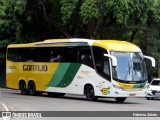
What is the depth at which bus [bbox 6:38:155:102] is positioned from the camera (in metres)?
26.4

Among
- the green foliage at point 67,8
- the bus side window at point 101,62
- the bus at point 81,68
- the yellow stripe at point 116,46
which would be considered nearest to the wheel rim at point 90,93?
the bus at point 81,68

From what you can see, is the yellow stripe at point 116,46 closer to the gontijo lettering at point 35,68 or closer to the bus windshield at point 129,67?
the bus windshield at point 129,67

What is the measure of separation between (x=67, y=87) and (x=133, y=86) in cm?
514

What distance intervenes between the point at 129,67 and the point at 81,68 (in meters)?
3.43

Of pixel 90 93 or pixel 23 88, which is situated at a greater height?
pixel 90 93

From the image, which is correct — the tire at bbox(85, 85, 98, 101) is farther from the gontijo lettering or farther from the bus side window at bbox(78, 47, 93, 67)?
the gontijo lettering

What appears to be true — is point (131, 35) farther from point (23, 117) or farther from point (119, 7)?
point (23, 117)

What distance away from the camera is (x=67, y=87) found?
2995cm

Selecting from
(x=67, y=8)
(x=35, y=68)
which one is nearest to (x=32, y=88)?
(x=35, y=68)

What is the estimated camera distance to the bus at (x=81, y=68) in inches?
1041

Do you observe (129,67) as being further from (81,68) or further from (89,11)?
(89,11)

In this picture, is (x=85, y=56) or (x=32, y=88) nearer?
(x=85, y=56)

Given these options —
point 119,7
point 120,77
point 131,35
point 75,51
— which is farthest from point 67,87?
point 131,35

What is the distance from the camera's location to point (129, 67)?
26500 millimetres
